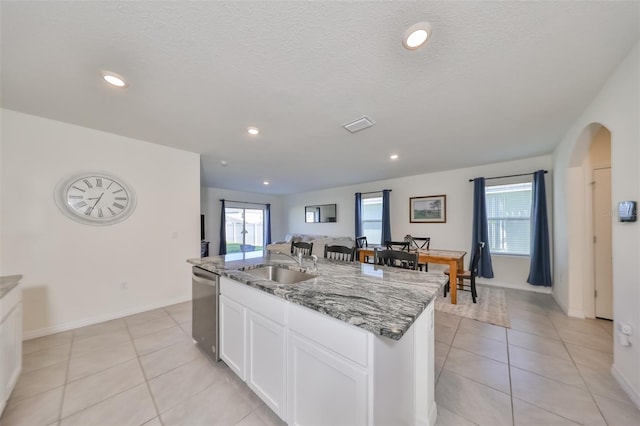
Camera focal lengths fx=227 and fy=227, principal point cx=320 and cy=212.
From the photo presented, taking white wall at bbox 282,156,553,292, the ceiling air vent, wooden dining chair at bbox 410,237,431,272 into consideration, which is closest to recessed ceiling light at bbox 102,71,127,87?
the ceiling air vent

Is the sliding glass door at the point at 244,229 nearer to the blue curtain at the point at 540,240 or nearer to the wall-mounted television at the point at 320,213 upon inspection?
the wall-mounted television at the point at 320,213

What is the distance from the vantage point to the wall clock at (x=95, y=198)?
2646mm

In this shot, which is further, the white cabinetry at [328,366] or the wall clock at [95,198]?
the wall clock at [95,198]

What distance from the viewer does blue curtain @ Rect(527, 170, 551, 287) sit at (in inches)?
147

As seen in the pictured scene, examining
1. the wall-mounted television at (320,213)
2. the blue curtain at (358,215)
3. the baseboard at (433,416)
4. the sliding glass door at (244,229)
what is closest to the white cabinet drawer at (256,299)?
the baseboard at (433,416)

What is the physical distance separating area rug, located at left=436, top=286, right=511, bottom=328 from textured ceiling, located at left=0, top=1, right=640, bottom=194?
215 cm

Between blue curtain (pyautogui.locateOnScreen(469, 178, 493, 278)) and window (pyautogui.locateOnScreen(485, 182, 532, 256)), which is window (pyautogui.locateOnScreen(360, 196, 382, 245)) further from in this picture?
window (pyautogui.locateOnScreen(485, 182, 532, 256))

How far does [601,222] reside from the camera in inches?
107

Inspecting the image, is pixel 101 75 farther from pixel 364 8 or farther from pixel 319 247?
pixel 319 247

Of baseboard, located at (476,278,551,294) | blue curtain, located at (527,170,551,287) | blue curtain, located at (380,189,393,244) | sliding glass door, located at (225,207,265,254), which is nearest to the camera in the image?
blue curtain, located at (527,170,551,287)

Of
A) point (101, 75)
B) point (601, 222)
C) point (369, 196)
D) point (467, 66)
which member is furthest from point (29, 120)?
point (601, 222)

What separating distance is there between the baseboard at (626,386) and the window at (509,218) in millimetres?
2805

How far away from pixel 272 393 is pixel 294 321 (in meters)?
0.58

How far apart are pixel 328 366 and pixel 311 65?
1.89 m
